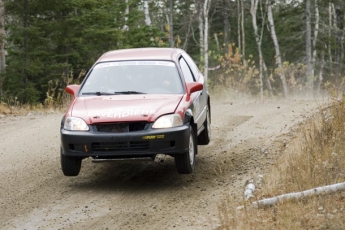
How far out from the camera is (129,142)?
7.61 metres

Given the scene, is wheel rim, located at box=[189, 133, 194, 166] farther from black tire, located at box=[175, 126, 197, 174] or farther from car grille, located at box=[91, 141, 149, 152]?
car grille, located at box=[91, 141, 149, 152]

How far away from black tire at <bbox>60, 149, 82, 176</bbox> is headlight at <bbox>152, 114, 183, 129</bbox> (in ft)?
4.43

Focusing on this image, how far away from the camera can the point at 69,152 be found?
7805mm

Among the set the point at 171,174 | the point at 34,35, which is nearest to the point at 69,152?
the point at 171,174

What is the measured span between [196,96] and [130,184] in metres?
1.73

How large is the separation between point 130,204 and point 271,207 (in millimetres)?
1836

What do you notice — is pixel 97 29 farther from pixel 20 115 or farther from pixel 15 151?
pixel 15 151

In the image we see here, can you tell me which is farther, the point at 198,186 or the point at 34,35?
the point at 34,35

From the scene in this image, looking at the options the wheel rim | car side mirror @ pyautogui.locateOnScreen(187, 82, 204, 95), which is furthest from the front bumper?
car side mirror @ pyautogui.locateOnScreen(187, 82, 204, 95)

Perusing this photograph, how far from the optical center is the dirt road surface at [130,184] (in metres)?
6.80

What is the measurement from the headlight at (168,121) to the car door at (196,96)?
81 centimetres

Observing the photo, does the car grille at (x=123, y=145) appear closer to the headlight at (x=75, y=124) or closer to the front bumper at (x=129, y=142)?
the front bumper at (x=129, y=142)

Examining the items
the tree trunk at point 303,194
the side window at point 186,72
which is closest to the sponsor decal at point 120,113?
the side window at point 186,72

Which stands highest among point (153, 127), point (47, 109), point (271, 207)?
point (153, 127)
